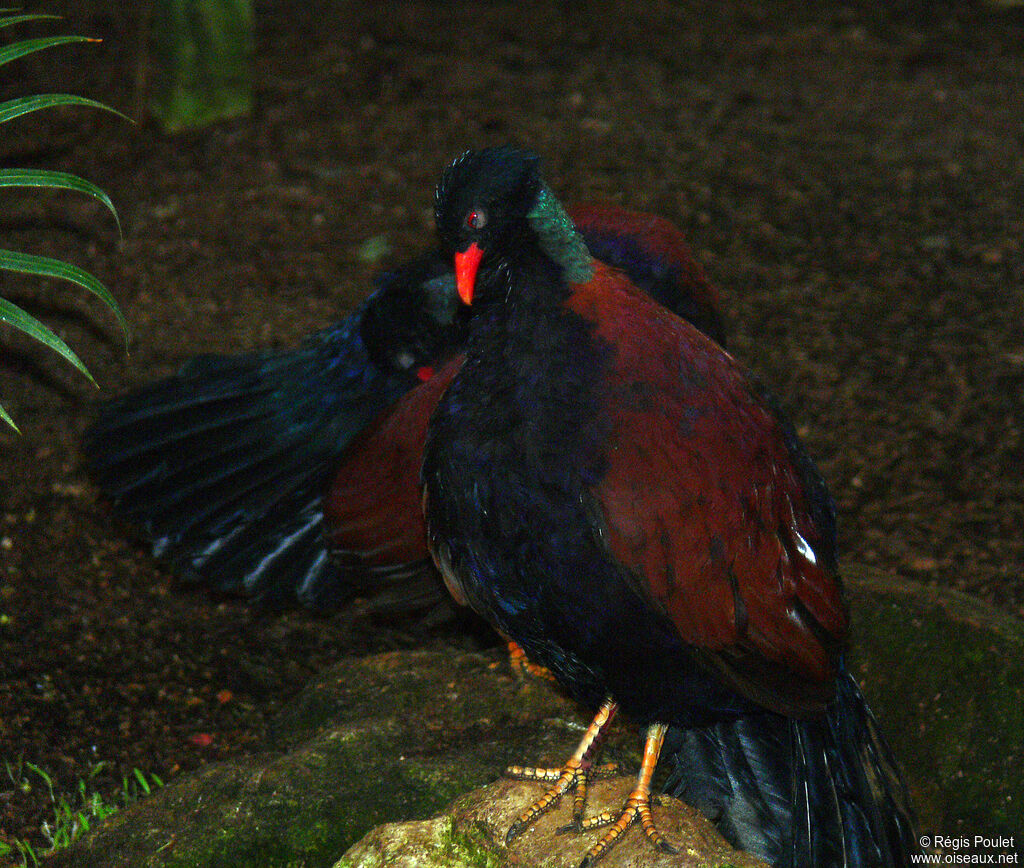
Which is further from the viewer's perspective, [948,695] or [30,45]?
[948,695]

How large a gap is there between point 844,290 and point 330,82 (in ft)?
12.1

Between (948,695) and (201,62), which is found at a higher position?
(201,62)

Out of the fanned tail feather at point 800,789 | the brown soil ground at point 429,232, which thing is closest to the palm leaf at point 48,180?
the brown soil ground at point 429,232

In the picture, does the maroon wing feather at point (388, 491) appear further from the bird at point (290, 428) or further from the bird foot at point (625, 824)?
the bird foot at point (625, 824)

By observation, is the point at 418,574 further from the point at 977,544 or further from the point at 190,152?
the point at 190,152

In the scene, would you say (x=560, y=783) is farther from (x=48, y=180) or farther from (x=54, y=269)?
(x=48, y=180)

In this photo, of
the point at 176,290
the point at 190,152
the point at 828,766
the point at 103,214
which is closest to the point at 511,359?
the point at 828,766

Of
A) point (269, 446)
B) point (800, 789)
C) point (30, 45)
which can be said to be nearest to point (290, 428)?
point (269, 446)

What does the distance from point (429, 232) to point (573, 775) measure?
3.85 meters

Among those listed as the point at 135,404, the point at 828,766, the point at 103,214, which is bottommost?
the point at 828,766

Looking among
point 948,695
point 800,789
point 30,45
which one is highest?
point 30,45

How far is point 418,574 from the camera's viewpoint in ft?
11.2

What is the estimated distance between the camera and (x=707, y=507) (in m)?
2.30

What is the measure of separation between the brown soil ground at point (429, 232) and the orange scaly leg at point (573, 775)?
120 centimetres
